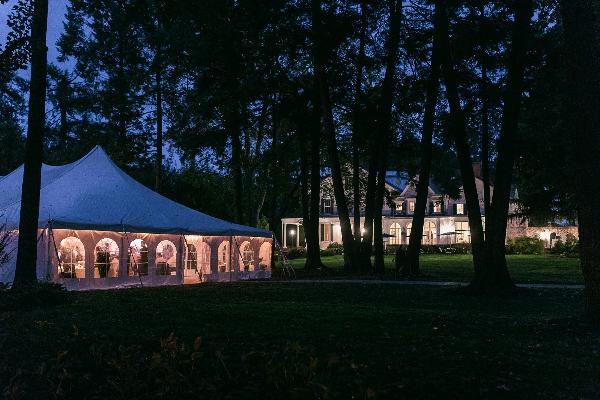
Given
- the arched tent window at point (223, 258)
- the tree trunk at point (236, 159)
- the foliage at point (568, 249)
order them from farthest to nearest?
the foliage at point (568, 249) < the tree trunk at point (236, 159) < the arched tent window at point (223, 258)

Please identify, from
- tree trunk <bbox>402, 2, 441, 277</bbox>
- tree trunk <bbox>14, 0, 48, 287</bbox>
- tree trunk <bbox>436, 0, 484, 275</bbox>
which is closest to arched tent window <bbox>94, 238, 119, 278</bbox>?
tree trunk <bbox>14, 0, 48, 287</bbox>

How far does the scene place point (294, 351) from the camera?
5.21m

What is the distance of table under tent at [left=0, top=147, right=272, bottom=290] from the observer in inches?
647

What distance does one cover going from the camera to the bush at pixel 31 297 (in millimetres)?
10945

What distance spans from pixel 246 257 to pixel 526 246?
2949 cm

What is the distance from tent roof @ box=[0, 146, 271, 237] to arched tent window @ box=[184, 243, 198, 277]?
2.85ft

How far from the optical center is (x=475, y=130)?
23.0 meters

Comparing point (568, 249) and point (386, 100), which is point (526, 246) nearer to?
point (568, 249)

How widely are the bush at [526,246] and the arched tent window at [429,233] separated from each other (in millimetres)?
11826

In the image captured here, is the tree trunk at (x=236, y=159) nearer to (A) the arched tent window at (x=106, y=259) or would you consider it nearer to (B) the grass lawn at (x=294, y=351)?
(A) the arched tent window at (x=106, y=259)

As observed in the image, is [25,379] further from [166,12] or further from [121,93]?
[121,93]

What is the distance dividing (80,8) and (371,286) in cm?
2661

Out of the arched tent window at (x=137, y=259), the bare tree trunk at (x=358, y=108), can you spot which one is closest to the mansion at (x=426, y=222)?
the bare tree trunk at (x=358, y=108)

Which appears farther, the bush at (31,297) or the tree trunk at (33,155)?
the tree trunk at (33,155)
